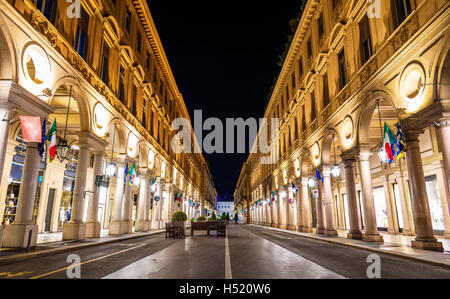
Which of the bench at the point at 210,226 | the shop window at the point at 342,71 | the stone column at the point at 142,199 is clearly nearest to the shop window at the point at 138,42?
the stone column at the point at 142,199

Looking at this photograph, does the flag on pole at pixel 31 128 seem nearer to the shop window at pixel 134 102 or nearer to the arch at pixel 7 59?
the arch at pixel 7 59

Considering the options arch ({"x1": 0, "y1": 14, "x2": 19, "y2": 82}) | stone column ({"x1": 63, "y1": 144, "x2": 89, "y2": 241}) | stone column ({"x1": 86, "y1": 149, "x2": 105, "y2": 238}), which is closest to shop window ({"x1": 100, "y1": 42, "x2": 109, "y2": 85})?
stone column ({"x1": 86, "y1": 149, "x2": 105, "y2": 238})

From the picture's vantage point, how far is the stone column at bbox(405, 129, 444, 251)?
10.3 meters

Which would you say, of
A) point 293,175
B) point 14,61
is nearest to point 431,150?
point 293,175

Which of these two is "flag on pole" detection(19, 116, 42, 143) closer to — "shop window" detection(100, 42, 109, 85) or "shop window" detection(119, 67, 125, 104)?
"shop window" detection(100, 42, 109, 85)

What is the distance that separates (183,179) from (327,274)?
136 feet

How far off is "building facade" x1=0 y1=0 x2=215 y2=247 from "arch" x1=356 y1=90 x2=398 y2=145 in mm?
14229

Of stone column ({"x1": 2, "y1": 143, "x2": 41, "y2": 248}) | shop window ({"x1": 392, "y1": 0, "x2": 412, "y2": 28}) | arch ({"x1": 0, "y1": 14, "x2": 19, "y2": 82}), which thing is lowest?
stone column ({"x1": 2, "y1": 143, "x2": 41, "y2": 248})

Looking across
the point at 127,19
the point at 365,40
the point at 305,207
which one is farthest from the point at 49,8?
the point at 305,207

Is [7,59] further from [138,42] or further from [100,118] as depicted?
[138,42]

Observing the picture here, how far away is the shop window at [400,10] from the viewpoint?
11.5 m

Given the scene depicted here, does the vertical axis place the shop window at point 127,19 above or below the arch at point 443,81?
above

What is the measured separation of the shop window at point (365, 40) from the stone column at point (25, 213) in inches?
662
